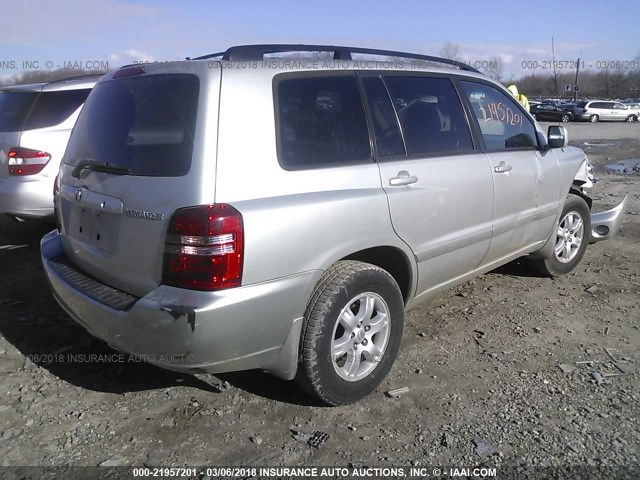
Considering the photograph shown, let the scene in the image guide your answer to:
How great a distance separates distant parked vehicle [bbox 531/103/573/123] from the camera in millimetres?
36556

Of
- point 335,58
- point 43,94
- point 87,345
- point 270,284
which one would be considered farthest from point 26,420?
point 43,94

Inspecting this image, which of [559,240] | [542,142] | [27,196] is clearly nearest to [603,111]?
[559,240]

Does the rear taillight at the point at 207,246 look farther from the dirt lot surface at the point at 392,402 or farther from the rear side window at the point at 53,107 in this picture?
the rear side window at the point at 53,107

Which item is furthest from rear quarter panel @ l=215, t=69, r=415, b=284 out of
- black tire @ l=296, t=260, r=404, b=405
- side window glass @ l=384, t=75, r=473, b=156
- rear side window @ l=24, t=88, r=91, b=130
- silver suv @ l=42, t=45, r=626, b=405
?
rear side window @ l=24, t=88, r=91, b=130

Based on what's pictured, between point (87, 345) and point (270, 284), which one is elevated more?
point (270, 284)

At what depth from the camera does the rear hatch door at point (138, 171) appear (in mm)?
2404

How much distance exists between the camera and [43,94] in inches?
220

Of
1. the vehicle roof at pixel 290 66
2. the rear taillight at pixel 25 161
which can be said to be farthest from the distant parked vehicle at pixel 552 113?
the vehicle roof at pixel 290 66

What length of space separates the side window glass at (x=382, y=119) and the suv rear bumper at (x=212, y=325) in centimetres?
95

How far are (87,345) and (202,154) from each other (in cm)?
200

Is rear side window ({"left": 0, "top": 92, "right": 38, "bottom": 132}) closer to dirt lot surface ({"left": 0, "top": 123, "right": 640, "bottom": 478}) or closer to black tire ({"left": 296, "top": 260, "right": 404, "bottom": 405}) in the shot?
dirt lot surface ({"left": 0, "top": 123, "right": 640, "bottom": 478})

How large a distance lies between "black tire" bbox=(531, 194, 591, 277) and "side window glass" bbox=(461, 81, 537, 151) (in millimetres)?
861

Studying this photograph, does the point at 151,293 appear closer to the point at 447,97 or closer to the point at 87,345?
the point at 87,345

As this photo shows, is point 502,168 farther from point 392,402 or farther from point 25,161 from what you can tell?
point 25,161
